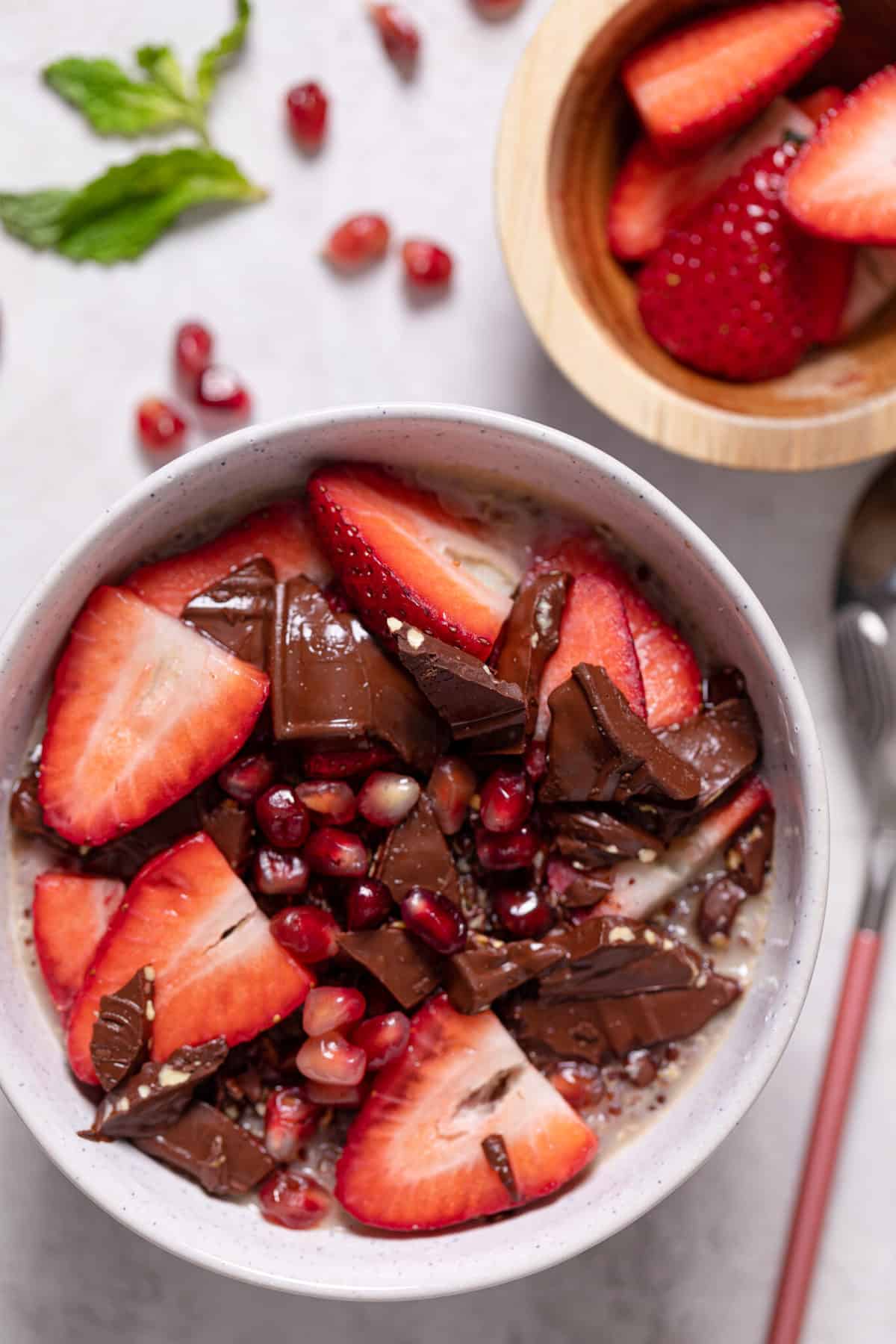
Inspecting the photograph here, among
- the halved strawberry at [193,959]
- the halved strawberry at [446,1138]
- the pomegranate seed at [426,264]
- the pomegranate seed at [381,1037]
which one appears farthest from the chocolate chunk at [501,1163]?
the pomegranate seed at [426,264]

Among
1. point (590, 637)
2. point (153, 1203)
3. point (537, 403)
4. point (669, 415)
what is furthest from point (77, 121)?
point (153, 1203)

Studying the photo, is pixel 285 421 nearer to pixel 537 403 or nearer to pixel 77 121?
pixel 537 403

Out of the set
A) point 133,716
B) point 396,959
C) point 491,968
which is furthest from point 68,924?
point 491,968

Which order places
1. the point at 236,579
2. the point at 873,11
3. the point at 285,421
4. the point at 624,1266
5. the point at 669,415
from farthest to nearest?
1. the point at 624,1266
2. the point at 873,11
3. the point at 669,415
4. the point at 236,579
5. the point at 285,421

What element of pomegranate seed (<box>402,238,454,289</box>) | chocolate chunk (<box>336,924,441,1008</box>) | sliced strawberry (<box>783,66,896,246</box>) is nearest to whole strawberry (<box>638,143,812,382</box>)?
sliced strawberry (<box>783,66,896,246</box>)

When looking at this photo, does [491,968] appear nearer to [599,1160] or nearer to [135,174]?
[599,1160]

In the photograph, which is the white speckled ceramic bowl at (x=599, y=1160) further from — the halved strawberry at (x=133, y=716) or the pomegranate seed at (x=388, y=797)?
the pomegranate seed at (x=388, y=797)

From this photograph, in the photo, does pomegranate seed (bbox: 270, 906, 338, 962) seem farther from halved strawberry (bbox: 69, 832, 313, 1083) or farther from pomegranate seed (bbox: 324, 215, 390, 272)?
pomegranate seed (bbox: 324, 215, 390, 272)
